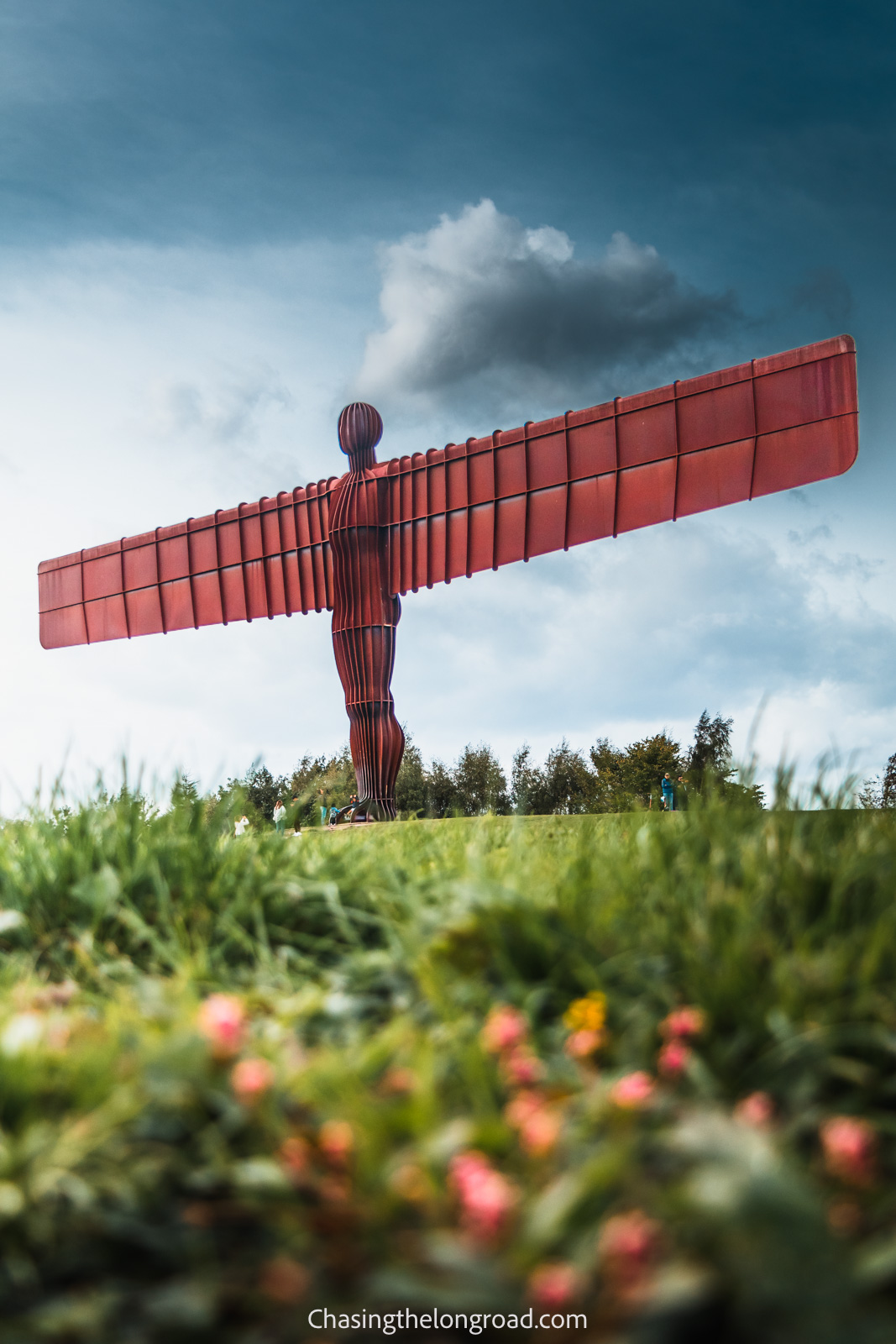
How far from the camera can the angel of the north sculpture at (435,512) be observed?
11.1 m

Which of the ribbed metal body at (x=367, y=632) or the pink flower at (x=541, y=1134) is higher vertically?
the ribbed metal body at (x=367, y=632)

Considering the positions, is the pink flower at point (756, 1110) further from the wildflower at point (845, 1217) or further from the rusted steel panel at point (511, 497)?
the rusted steel panel at point (511, 497)

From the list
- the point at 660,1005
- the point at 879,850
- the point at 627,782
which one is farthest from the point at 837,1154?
the point at 627,782

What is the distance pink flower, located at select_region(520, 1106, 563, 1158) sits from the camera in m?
1.83

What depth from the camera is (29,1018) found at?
2354 millimetres

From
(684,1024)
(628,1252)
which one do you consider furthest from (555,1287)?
(684,1024)

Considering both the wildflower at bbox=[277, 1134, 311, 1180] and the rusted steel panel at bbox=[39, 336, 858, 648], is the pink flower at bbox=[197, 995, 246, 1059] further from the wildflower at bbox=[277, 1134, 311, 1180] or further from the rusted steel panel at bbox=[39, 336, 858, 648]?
the rusted steel panel at bbox=[39, 336, 858, 648]

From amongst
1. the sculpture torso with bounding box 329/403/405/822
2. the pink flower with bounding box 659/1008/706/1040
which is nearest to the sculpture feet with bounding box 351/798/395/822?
the sculpture torso with bounding box 329/403/405/822

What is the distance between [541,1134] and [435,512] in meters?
11.8

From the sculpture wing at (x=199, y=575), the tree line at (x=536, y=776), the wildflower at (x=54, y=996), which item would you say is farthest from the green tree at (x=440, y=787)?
the wildflower at (x=54, y=996)

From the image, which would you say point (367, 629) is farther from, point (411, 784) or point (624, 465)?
point (411, 784)

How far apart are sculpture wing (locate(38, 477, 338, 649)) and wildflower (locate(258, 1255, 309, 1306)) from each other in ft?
41.3

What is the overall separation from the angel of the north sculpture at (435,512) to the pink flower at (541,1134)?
34.1ft

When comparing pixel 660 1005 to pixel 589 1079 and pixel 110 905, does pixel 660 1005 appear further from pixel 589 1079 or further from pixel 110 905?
pixel 110 905
